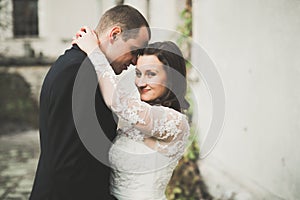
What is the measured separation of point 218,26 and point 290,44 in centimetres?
189

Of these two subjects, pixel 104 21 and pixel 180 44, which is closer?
pixel 104 21

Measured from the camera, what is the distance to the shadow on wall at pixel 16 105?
11766 millimetres

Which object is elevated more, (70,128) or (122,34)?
(122,34)

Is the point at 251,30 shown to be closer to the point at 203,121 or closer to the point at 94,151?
the point at 203,121

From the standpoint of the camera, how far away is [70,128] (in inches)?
81.1

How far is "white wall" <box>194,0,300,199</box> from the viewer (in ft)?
11.7

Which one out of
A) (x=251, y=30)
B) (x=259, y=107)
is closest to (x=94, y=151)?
(x=259, y=107)

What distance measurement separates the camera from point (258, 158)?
166 inches

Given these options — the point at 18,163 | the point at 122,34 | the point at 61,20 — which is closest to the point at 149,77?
the point at 122,34

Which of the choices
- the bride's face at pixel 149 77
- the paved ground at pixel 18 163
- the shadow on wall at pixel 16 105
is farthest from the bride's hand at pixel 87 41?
the shadow on wall at pixel 16 105

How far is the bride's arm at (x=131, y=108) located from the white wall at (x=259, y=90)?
1.43 meters

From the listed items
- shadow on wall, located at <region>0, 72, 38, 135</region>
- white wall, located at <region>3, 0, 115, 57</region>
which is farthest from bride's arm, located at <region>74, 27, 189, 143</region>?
white wall, located at <region>3, 0, 115, 57</region>

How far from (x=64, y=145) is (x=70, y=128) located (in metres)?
0.08

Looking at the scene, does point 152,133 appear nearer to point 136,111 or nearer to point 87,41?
point 136,111
